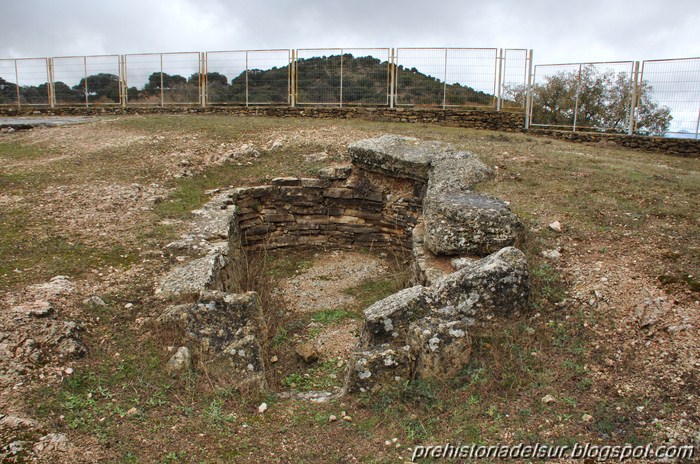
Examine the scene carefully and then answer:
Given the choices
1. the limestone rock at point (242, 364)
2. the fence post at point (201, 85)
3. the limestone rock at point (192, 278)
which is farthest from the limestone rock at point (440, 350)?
the fence post at point (201, 85)

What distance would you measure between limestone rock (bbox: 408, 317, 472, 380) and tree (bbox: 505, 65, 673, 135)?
1322 centimetres

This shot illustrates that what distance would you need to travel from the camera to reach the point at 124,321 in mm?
4969

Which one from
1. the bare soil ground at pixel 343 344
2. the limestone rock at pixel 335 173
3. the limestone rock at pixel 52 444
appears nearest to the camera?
the limestone rock at pixel 52 444

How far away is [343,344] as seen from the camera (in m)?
5.93

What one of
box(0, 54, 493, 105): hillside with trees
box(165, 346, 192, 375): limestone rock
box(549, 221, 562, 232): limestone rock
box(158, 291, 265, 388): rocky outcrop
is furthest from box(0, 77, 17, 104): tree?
box(549, 221, 562, 232): limestone rock

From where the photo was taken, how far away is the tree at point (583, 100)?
15760mm

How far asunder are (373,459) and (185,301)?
2665 millimetres

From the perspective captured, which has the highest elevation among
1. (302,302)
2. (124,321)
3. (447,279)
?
(447,279)

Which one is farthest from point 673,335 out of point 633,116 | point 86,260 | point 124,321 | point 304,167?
point 633,116

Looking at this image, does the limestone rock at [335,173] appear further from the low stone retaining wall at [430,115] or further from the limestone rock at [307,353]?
the low stone retaining wall at [430,115]

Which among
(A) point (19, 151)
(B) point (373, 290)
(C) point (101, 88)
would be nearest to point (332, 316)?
(B) point (373, 290)

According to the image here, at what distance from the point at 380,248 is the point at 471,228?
3764mm

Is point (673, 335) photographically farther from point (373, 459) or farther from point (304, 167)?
point (304, 167)

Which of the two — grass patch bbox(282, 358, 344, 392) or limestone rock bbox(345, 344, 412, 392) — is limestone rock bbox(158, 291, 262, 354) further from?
limestone rock bbox(345, 344, 412, 392)
